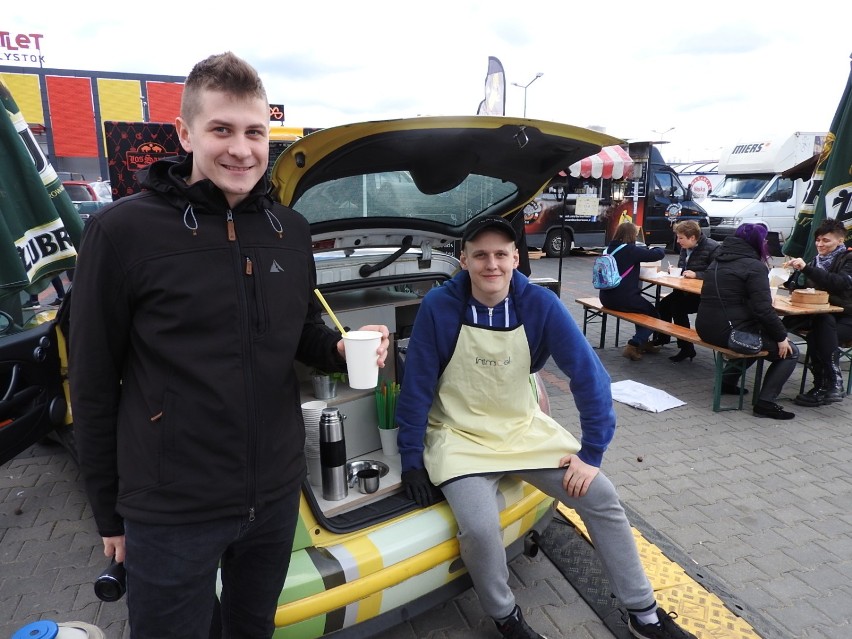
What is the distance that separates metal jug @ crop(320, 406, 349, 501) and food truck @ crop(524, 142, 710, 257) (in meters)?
12.2

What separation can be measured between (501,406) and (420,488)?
479 mm

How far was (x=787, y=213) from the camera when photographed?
14508mm

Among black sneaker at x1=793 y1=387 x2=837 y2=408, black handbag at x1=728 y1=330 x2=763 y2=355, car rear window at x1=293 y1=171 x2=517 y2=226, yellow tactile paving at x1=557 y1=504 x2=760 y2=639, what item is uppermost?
car rear window at x1=293 y1=171 x2=517 y2=226

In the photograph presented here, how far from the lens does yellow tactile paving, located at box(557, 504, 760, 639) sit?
7.25ft

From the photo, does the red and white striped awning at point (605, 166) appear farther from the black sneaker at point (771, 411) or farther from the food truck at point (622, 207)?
the black sneaker at point (771, 411)

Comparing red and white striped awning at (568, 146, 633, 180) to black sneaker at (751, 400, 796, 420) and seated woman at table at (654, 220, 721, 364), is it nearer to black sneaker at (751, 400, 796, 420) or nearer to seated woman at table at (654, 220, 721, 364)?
seated woman at table at (654, 220, 721, 364)

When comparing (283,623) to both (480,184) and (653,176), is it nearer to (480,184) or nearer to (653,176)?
(480,184)

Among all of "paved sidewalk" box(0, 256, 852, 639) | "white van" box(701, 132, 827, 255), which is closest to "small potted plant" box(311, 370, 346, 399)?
"paved sidewalk" box(0, 256, 852, 639)

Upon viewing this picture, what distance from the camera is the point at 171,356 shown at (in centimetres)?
124

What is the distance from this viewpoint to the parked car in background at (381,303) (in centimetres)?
187

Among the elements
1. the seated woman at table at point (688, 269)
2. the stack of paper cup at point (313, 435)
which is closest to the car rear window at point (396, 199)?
the stack of paper cup at point (313, 435)

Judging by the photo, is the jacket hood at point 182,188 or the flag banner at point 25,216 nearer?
the jacket hood at point 182,188

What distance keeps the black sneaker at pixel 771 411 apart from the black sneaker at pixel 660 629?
3008 mm

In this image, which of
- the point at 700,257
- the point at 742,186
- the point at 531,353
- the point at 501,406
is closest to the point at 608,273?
the point at 700,257
